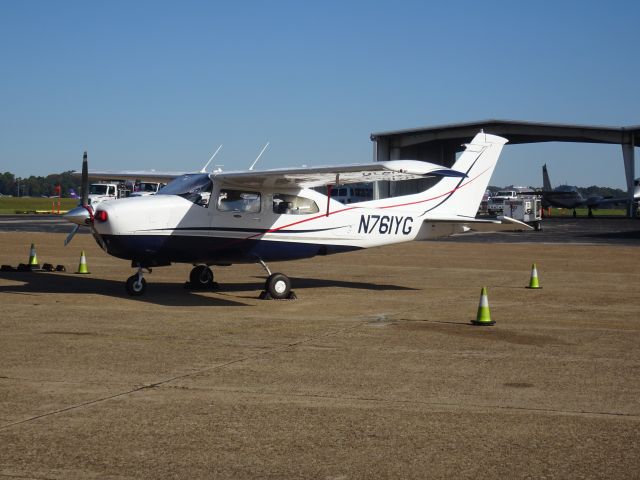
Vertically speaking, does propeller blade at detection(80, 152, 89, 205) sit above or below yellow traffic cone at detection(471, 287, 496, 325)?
above

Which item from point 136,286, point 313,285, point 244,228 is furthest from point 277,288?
point 313,285

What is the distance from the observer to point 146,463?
19.1 feet

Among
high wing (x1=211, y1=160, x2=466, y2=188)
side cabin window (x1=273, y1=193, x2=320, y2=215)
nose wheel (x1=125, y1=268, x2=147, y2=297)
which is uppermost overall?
high wing (x1=211, y1=160, x2=466, y2=188)

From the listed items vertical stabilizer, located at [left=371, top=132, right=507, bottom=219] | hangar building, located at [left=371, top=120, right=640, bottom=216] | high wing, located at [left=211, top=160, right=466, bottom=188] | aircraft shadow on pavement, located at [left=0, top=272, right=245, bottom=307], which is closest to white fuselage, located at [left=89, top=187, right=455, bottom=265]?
vertical stabilizer, located at [left=371, top=132, right=507, bottom=219]

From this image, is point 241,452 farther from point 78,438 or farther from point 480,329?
point 480,329

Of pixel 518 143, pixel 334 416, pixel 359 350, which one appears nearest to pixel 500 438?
pixel 334 416

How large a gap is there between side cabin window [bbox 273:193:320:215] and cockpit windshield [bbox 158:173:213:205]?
1.37 meters

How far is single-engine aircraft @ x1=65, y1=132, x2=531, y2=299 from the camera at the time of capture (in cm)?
1512

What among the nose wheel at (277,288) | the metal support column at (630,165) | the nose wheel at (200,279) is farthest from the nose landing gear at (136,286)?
the metal support column at (630,165)

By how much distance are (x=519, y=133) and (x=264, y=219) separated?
51.2 meters

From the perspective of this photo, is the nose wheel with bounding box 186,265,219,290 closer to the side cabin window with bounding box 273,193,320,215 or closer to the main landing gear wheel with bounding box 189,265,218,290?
the main landing gear wheel with bounding box 189,265,218,290

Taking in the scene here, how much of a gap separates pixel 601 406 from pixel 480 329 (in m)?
4.75

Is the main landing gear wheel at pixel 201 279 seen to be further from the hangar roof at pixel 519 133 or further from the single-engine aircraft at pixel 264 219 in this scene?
the hangar roof at pixel 519 133

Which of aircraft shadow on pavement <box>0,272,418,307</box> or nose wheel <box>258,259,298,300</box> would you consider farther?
nose wheel <box>258,259,298,300</box>
